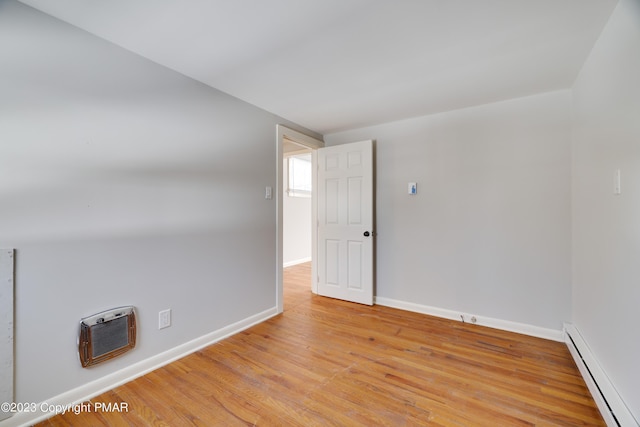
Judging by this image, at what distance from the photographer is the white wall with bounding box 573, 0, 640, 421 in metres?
1.24

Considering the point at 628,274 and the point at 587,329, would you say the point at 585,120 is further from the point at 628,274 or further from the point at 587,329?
the point at 587,329

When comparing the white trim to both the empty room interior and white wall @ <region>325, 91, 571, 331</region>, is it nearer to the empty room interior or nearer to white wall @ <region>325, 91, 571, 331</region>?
the empty room interior

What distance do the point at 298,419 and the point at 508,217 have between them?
244 cm

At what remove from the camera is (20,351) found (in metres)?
1.42

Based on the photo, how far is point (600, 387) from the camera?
60.1 inches

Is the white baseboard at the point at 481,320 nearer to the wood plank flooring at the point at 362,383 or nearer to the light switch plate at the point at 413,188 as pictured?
the wood plank flooring at the point at 362,383

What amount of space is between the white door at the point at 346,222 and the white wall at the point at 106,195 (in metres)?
1.30

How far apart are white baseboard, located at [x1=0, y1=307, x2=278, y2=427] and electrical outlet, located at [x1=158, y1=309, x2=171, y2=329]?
0.20 metres

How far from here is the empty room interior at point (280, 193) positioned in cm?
142

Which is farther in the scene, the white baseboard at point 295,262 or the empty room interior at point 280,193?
the white baseboard at point 295,262

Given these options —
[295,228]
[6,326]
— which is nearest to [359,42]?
[6,326]

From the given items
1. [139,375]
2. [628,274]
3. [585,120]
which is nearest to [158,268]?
[139,375]

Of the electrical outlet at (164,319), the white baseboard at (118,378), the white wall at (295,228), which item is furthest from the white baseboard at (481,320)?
the white wall at (295,228)

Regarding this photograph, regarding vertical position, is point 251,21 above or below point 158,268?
above
